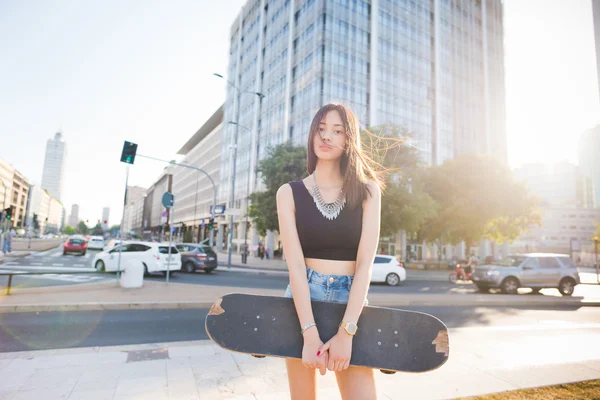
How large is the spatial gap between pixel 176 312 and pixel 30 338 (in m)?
2.96

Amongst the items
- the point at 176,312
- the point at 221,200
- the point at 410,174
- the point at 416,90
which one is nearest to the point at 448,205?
the point at 410,174

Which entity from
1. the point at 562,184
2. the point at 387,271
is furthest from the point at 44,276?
the point at 562,184

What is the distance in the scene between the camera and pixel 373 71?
135ft

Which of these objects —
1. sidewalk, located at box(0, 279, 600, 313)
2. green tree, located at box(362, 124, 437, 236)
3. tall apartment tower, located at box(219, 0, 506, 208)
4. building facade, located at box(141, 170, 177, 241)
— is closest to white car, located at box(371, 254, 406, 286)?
sidewalk, located at box(0, 279, 600, 313)

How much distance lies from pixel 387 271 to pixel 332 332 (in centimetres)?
1626

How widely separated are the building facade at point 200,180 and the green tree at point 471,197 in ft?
115

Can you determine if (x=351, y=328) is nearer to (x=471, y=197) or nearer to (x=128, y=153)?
(x=128, y=153)

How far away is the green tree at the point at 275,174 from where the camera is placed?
25312 millimetres

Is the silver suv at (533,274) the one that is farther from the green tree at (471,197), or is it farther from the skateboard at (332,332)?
the green tree at (471,197)

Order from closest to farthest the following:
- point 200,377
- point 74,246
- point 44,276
→ point 200,377 → point 44,276 → point 74,246

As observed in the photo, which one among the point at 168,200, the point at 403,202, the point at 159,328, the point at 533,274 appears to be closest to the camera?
the point at 159,328

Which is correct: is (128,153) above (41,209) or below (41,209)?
below

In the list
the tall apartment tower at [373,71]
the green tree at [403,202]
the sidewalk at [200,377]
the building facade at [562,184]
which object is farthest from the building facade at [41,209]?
the building facade at [562,184]

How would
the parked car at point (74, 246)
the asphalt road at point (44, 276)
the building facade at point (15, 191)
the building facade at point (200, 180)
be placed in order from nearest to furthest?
the asphalt road at point (44, 276) < the parked car at point (74, 246) < the building facade at point (200, 180) < the building facade at point (15, 191)
